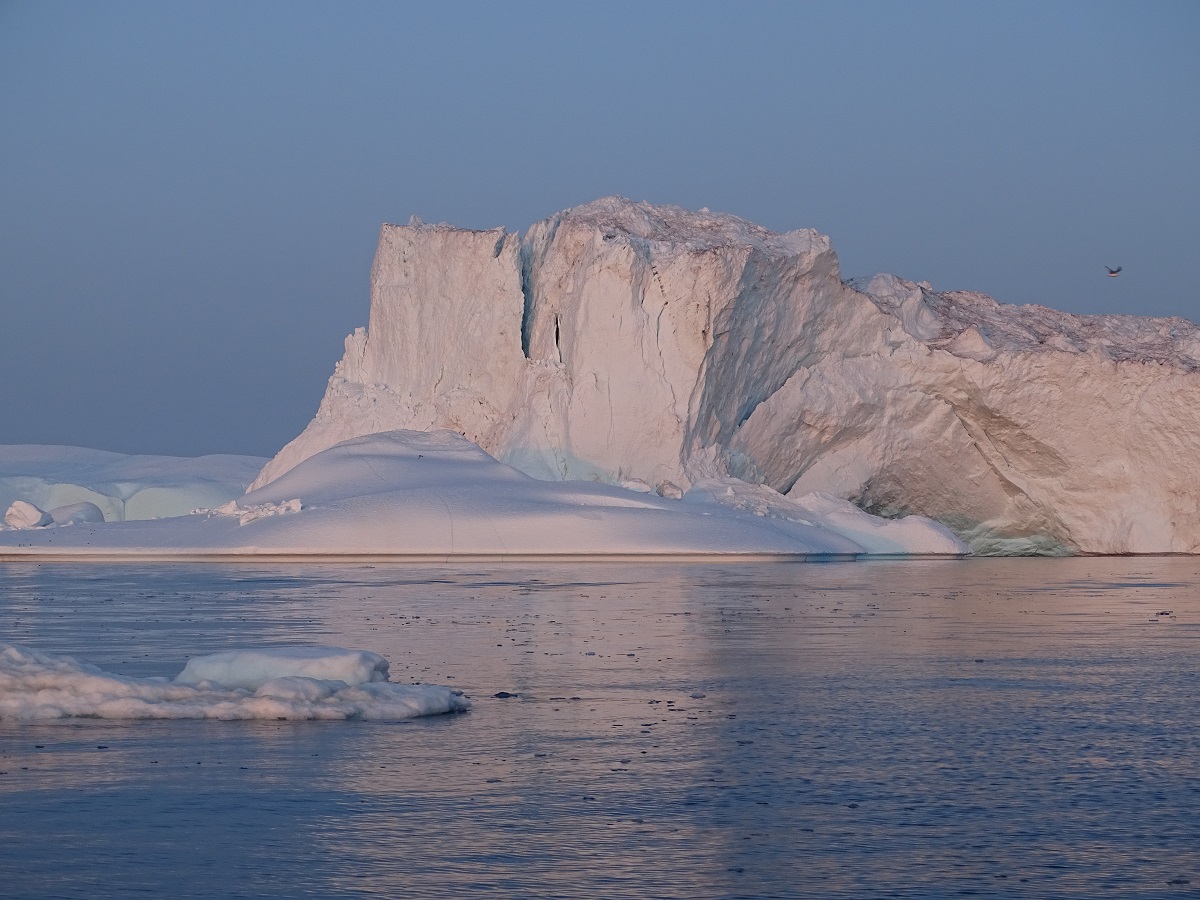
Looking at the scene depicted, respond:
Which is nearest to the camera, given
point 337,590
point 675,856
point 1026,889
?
point 1026,889

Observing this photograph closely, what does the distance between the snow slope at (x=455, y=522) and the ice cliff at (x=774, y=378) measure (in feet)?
9.27

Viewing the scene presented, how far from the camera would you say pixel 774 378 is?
42.2 meters

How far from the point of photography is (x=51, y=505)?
57656 mm

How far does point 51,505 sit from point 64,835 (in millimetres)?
54351

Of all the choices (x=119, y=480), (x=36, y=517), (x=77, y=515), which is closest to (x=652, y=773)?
(x=36, y=517)

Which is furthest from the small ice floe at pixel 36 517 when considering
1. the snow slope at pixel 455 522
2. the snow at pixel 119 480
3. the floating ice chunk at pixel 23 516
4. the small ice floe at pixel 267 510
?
the small ice floe at pixel 267 510

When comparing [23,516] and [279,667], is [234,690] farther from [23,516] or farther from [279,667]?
[23,516]

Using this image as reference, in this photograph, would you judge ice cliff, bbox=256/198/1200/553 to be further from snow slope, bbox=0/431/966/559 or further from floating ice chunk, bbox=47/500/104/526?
floating ice chunk, bbox=47/500/104/526

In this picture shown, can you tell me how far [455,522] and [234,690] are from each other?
2518cm

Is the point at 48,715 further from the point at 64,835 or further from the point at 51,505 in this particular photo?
the point at 51,505

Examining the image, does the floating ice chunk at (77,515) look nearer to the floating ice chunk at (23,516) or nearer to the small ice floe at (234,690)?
the floating ice chunk at (23,516)

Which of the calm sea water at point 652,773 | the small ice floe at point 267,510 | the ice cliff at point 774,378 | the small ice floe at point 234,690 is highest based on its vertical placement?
the ice cliff at point 774,378

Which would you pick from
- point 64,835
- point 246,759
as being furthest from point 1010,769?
point 64,835

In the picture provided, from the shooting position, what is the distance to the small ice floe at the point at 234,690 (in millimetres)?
9703
